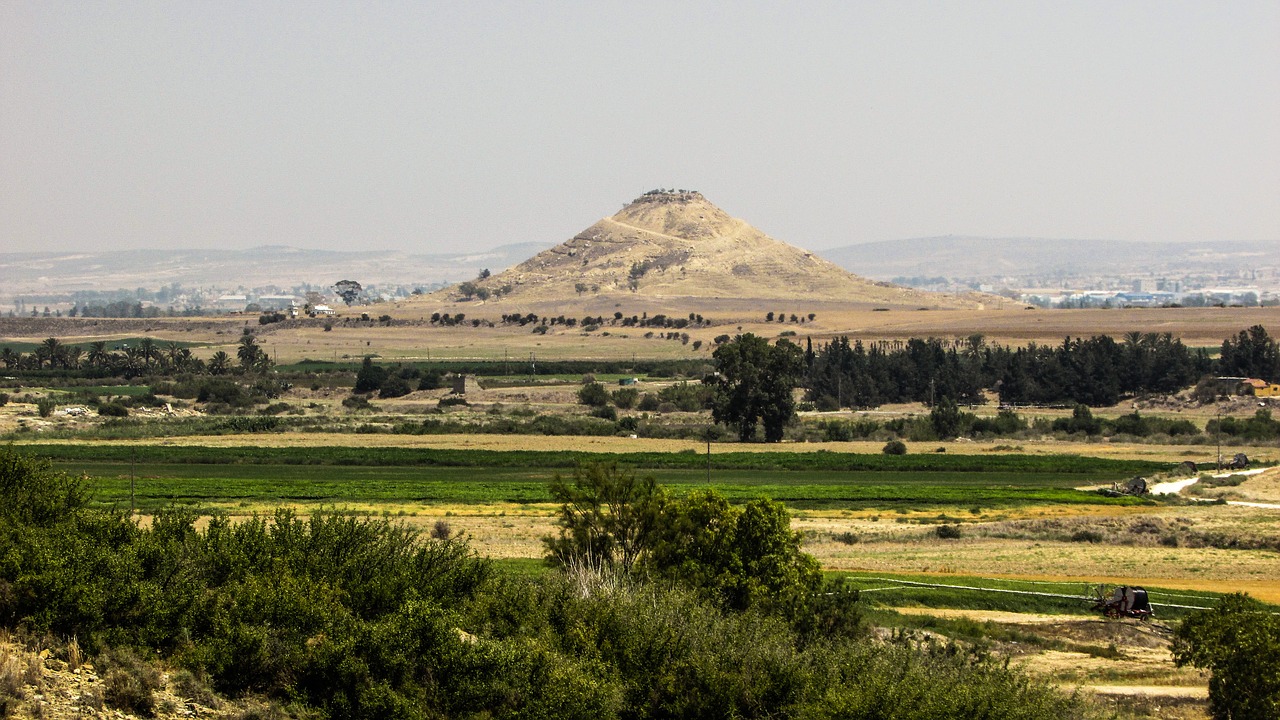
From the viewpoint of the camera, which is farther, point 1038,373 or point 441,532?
point 1038,373

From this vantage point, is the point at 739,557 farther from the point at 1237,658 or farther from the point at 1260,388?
the point at 1260,388

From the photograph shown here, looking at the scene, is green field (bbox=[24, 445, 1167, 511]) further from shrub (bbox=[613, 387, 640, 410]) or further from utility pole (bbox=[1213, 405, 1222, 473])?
shrub (bbox=[613, 387, 640, 410])

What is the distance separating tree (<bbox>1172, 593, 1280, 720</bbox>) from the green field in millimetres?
26158

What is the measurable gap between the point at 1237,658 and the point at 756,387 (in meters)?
57.2

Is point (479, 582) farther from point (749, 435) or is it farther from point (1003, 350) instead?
point (1003, 350)

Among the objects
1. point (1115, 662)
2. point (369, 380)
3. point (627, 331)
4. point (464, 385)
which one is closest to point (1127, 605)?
point (1115, 662)

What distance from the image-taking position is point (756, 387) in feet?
265

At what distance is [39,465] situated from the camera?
103ft

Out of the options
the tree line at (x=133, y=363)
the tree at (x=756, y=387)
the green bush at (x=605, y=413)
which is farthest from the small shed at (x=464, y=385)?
the tree at (x=756, y=387)

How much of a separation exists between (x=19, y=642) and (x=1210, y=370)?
101386mm

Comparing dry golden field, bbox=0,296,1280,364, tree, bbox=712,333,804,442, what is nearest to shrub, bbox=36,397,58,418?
tree, bbox=712,333,804,442

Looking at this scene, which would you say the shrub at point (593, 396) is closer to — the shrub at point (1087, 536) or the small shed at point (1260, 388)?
the small shed at point (1260, 388)

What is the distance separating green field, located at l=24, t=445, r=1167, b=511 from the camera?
53.8 m

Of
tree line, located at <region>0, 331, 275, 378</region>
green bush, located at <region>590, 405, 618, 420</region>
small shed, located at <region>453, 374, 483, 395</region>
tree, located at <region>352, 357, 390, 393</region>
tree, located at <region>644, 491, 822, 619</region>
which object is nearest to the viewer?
tree, located at <region>644, 491, 822, 619</region>
